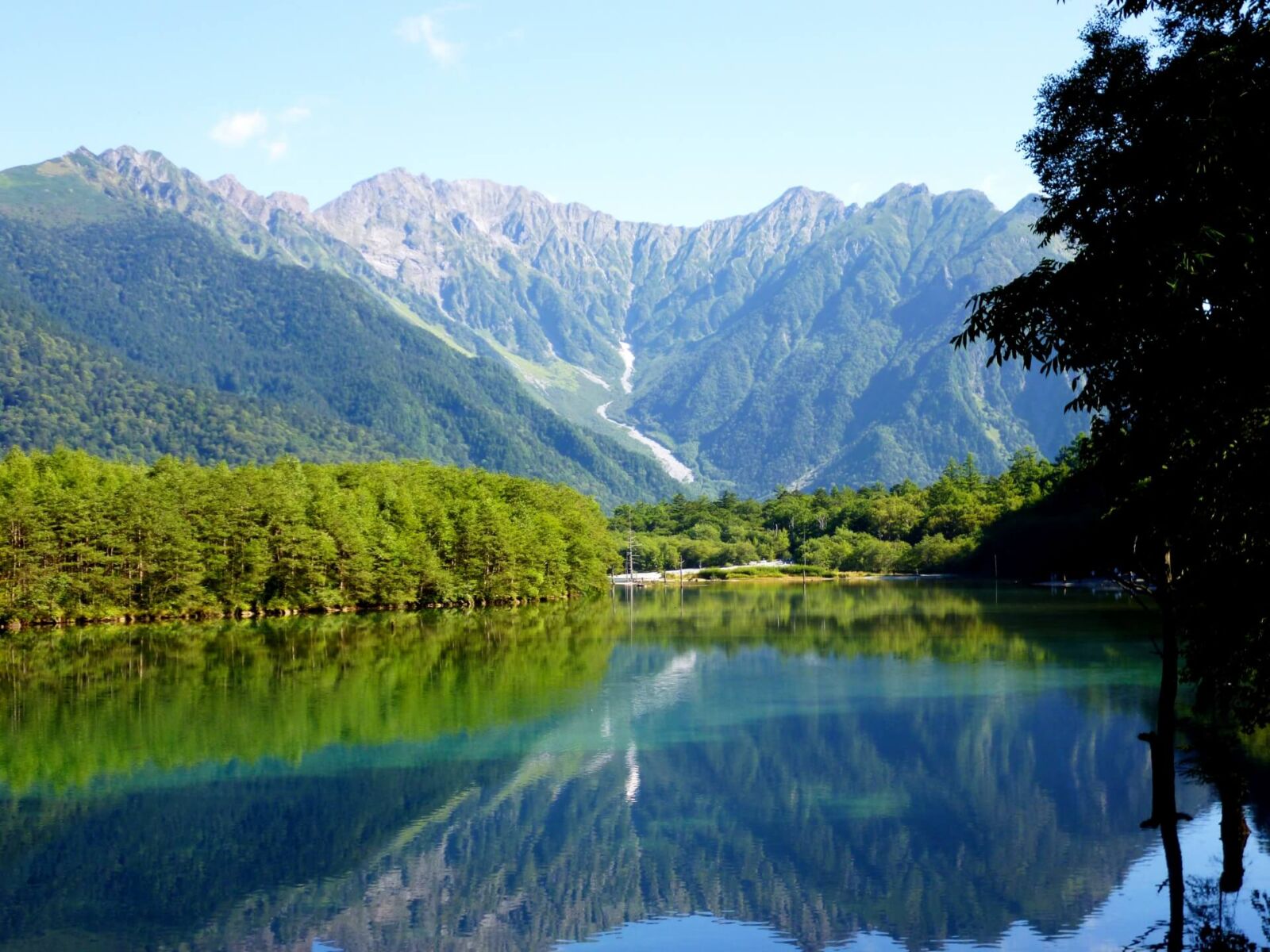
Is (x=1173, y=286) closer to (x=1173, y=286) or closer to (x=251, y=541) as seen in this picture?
(x=1173, y=286)

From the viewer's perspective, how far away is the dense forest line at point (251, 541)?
6462 centimetres

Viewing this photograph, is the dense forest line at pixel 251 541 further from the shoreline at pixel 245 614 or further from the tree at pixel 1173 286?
the tree at pixel 1173 286

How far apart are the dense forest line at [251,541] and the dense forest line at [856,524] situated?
5159 cm

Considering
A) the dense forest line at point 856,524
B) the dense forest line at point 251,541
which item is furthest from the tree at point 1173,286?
the dense forest line at point 856,524

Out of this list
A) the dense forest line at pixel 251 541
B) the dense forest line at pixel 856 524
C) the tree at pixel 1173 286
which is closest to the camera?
the tree at pixel 1173 286

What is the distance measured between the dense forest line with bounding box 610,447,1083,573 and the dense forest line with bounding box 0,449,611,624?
51.6 m

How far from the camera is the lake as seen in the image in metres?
17.8

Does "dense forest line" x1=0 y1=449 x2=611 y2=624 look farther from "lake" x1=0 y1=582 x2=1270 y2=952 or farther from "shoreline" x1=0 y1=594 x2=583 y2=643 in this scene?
"lake" x1=0 y1=582 x2=1270 y2=952

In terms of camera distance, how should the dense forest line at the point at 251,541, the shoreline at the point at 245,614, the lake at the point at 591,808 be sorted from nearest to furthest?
the lake at the point at 591,808
the shoreline at the point at 245,614
the dense forest line at the point at 251,541

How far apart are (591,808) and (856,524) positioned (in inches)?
5782

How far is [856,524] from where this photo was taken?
551 feet

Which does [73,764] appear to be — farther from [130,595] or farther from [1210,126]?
[130,595]

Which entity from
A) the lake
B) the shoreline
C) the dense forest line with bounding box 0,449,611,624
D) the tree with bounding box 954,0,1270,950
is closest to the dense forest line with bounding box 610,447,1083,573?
the dense forest line with bounding box 0,449,611,624

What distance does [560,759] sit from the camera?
29078 mm
